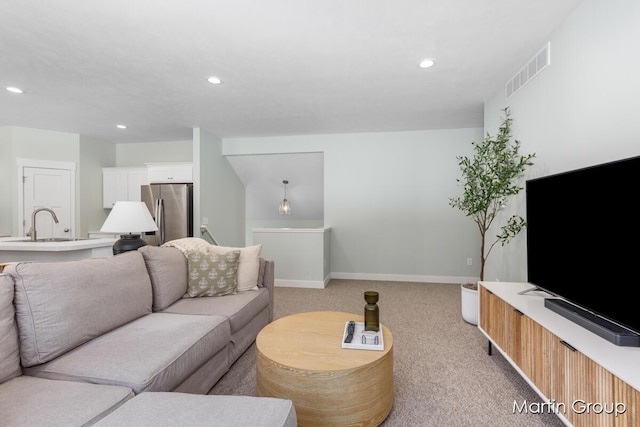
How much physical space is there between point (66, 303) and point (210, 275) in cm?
109

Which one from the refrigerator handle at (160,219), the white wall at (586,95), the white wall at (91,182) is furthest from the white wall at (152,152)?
the white wall at (586,95)

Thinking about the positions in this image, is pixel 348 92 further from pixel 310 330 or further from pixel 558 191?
pixel 310 330

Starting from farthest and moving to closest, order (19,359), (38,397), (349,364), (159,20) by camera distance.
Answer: (159,20), (349,364), (19,359), (38,397)

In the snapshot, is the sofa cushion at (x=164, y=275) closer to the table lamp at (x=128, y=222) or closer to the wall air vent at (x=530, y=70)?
the table lamp at (x=128, y=222)

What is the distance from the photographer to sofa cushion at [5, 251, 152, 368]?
1452mm

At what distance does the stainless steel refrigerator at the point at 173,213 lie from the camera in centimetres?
470

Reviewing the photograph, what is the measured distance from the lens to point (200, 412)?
1053 millimetres

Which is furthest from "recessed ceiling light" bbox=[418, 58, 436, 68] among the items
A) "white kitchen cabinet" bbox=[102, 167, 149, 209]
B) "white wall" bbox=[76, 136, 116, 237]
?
"white wall" bbox=[76, 136, 116, 237]

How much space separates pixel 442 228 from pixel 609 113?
3.24m

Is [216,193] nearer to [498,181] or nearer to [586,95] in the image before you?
[498,181]

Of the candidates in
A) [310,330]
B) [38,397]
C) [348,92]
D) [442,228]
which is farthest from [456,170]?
[38,397]

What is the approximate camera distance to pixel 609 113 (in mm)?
1758

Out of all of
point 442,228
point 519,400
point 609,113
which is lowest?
point 519,400

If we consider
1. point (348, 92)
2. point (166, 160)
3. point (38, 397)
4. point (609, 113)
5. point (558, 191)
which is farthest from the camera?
point (166, 160)
